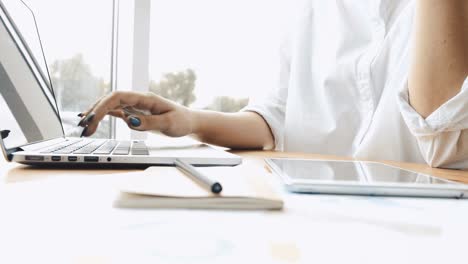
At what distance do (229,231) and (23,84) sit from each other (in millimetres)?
510

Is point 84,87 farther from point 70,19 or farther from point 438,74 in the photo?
point 438,74

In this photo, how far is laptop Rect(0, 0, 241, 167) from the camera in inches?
16.0

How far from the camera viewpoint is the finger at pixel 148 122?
58cm

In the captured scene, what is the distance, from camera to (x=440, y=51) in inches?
22.2

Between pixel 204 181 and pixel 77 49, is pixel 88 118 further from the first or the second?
pixel 77 49

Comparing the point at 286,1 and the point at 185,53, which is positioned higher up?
the point at 286,1

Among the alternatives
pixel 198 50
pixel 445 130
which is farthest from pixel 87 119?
pixel 198 50

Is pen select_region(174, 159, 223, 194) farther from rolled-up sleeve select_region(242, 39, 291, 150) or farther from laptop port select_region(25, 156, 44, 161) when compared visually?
rolled-up sleeve select_region(242, 39, 291, 150)

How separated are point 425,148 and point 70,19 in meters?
0.93

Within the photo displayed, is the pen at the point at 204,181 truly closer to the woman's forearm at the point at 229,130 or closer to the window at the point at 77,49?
the woman's forearm at the point at 229,130

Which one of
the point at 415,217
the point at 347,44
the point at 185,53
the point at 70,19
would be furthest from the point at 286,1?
the point at 415,217

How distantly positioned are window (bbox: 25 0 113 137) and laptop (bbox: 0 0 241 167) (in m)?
0.22

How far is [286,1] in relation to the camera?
1239mm

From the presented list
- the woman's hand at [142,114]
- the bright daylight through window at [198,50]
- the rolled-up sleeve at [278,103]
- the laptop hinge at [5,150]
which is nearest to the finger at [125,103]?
the woman's hand at [142,114]
